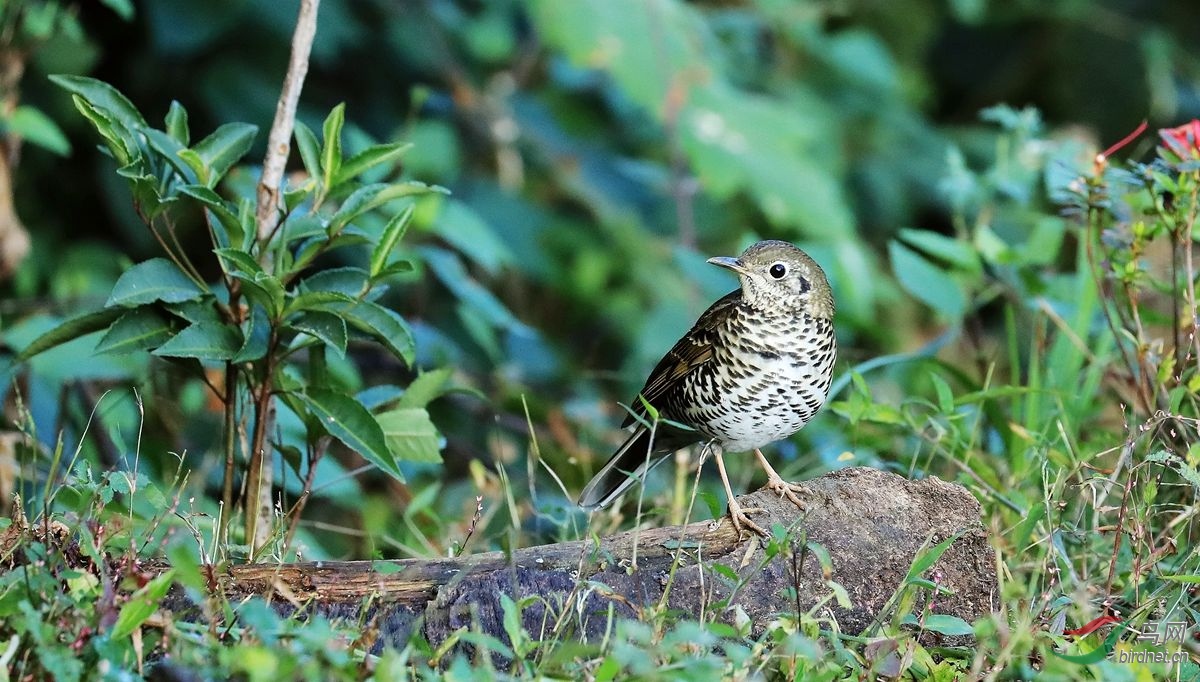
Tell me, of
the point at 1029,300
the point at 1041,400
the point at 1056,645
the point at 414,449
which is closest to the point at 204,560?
the point at 414,449

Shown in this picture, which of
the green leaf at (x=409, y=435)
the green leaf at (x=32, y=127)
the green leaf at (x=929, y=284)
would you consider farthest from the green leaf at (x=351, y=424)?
the green leaf at (x=929, y=284)

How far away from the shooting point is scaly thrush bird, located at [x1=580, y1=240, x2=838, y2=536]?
3.60 m

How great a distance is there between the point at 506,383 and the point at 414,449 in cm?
239

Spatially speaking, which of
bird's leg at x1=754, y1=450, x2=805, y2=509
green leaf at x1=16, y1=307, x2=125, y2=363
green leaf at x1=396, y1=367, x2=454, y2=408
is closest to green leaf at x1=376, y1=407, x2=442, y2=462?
green leaf at x1=396, y1=367, x2=454, y2=408

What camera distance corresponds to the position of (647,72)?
5.88m

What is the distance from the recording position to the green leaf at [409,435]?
357 centimetres

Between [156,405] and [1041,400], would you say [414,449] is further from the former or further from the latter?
[1041,400]

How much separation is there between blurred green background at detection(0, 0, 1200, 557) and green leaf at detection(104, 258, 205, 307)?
91cm

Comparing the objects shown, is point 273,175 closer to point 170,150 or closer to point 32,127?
point 170,150

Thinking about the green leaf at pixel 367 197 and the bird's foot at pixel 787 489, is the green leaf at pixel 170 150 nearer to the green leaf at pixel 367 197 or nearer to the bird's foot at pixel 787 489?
the green leaf at pixel 367 197

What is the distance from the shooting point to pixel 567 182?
6789 mm

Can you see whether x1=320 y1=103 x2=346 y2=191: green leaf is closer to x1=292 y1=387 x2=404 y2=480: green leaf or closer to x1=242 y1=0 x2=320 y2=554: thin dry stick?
x1=242 y1=0 x2=320 y2=554: thin dry stick

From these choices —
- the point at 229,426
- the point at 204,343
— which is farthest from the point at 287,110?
the point at 229,426

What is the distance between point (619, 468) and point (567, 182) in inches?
119
